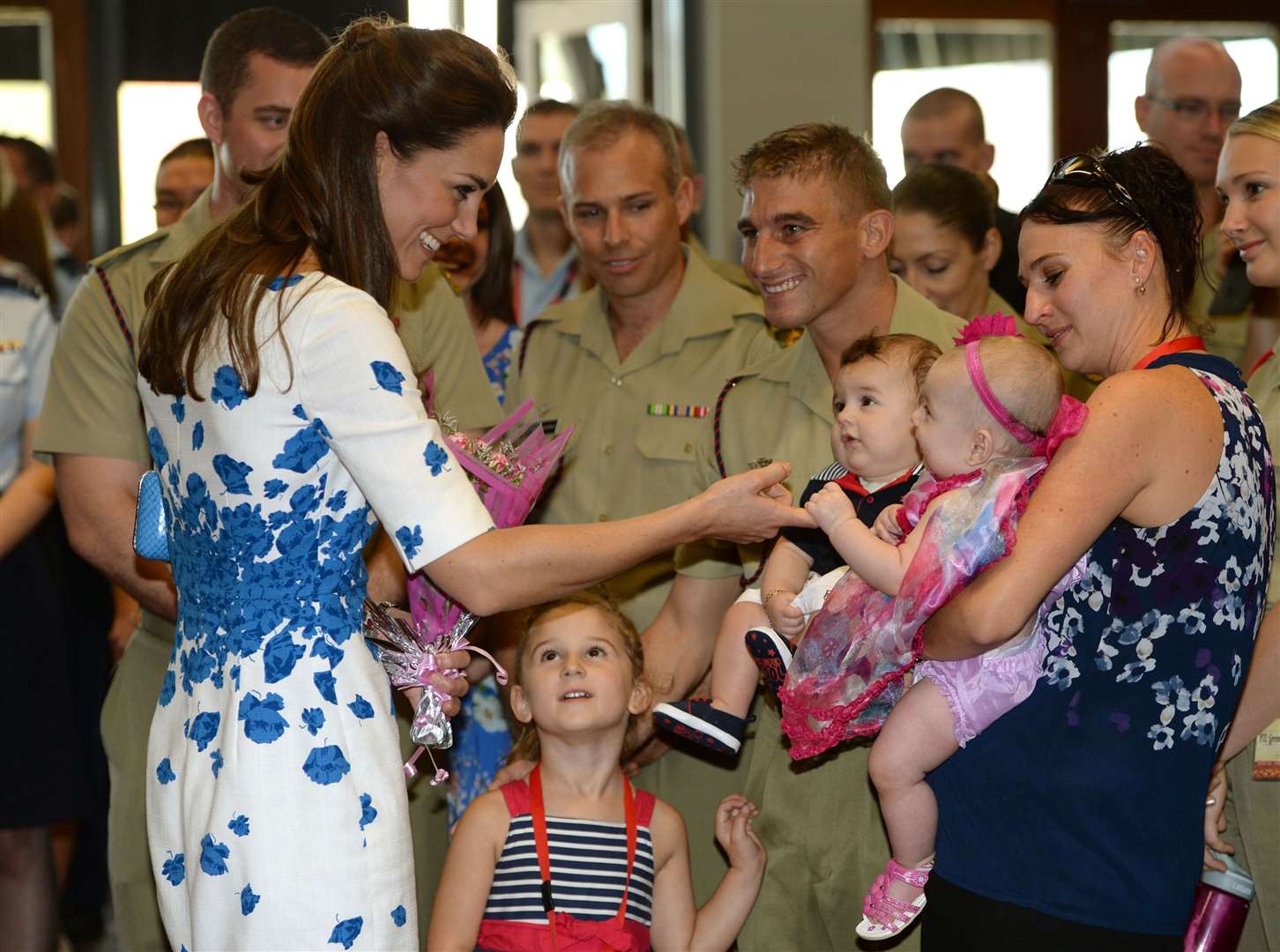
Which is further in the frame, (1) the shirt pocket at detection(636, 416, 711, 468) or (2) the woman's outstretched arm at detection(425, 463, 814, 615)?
(1) the shirt pocket at detection(636, 416, 711, 468)

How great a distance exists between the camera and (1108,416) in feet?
6.35

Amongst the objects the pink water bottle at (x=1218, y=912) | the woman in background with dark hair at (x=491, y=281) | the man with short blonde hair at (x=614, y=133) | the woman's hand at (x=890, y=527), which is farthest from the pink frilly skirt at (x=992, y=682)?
the woman in background with dark hair at (x=491, y=281)

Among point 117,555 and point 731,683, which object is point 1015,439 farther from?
point 117,555

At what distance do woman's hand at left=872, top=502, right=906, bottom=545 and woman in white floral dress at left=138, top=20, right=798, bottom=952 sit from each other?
42 centimetres

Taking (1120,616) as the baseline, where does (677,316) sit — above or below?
above

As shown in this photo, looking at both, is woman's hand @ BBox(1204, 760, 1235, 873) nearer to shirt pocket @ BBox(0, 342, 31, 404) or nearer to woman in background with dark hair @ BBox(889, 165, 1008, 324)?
woman in background with dark hair @ BBox(889, 165, 1008, 324)

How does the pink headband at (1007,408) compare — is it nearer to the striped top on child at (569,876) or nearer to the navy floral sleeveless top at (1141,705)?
A: the navy floral sleeveless top at (1141,705)

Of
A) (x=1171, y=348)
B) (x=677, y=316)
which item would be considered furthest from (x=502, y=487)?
(x=677, y=316)

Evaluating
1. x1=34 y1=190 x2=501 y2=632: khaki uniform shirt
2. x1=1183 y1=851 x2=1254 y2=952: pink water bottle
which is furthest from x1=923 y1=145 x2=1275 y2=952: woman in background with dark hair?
x1=34 y1=190 x2=501 y2=632: khaki uniform shirt

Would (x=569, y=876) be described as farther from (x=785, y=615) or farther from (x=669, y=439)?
(x=669, y=439)

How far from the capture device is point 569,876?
2.67 meters

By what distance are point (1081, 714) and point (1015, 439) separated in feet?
1.35

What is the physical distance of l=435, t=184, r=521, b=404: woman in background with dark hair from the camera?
13.2 ft

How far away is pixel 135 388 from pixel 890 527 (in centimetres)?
152
